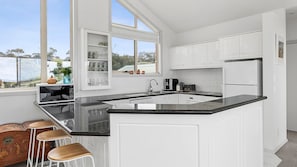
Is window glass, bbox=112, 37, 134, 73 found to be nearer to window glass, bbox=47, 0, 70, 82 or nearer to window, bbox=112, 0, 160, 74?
window, bbox=112, 0, 160, 74

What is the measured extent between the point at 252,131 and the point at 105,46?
307 centimetres

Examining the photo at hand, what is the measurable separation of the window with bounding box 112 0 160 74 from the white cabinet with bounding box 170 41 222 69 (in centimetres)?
50

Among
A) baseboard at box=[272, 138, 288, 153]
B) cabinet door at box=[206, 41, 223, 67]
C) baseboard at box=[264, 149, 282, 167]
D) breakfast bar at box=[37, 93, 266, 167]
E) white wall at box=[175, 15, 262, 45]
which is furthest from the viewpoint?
cabinet door at box=[206, 41, 223, 67]

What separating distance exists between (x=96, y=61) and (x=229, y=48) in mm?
2721

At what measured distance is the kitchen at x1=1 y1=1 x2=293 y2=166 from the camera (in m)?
3.46

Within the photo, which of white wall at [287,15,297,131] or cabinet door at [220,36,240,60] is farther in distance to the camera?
white wall at [287,15,297,131]

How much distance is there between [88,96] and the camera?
4.10 meters

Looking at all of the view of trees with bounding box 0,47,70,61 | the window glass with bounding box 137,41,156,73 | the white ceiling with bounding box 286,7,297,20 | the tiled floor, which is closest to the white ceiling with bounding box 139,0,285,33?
the white ceiling with bounding box 286,7,297,20

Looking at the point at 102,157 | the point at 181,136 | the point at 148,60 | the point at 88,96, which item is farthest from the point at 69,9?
the point at 181,136

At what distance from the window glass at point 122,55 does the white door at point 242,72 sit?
223 cm

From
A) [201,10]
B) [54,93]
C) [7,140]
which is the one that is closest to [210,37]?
[201,10]

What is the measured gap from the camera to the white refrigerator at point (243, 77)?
11.8 feet

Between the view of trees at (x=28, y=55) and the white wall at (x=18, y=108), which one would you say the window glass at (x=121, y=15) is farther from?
the white wall at (x=18, y=108)

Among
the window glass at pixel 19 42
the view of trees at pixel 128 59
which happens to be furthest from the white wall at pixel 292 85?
the window glass at pixel 19 42
